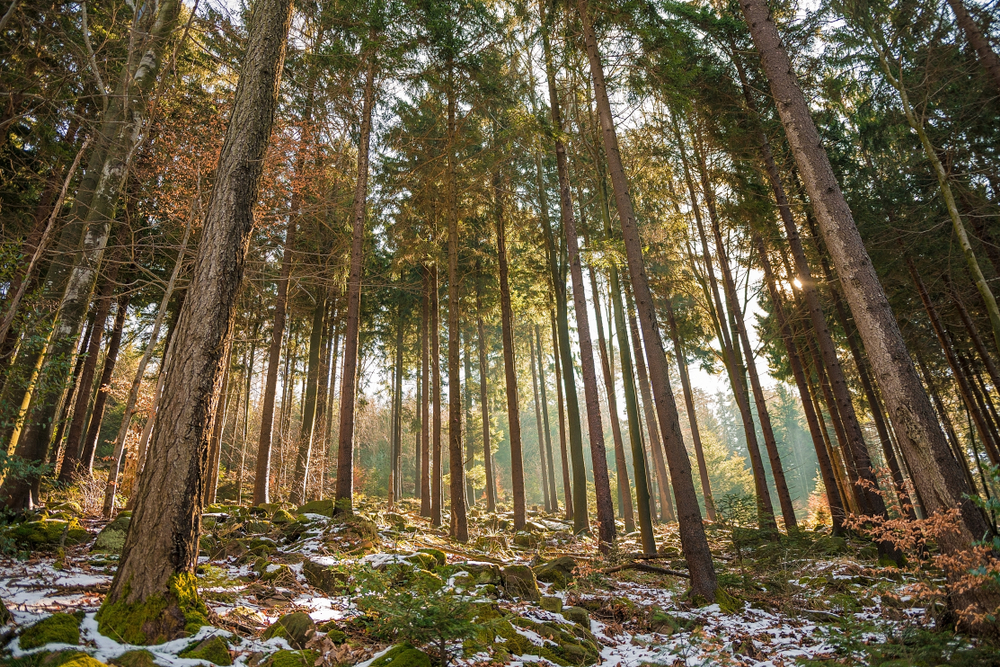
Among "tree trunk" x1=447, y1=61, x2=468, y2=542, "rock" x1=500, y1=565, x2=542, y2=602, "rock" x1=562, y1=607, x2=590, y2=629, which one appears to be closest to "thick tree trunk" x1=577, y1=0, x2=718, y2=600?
"rock" x1=562, y1=607, x2=590, y2=629

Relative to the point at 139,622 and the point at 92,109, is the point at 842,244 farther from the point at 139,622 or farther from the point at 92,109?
the point at 92,109

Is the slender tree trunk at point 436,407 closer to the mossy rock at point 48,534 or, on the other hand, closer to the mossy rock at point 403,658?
the mossy rock at point 48,534

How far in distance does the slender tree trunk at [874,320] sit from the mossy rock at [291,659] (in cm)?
557

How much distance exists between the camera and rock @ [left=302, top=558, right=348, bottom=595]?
17.1 feet

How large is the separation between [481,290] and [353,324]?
7.72 m

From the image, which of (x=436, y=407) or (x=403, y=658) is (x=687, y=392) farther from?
(x=403, y=658)

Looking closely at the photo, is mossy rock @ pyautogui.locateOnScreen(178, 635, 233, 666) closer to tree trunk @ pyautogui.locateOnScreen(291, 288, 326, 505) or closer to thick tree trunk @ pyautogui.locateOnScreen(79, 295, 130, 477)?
tree trunk @ pyautogui.locateOnScreen(291, 288, 326, 505)

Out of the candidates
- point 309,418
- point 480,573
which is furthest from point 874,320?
point 309,418

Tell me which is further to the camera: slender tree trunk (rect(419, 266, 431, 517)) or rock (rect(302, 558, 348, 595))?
slender tree trunk (rect(419, 266, 431, 517))

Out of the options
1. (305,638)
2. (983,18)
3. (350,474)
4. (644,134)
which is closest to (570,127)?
(644,134)

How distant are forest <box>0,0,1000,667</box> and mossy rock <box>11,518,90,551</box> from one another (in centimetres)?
5

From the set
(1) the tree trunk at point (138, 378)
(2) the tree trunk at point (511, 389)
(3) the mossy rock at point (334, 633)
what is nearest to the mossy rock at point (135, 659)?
(3) the mossy rock at point (334, 633)

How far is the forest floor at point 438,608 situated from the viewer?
10.8ft

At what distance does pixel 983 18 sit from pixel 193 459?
15.9 metres
